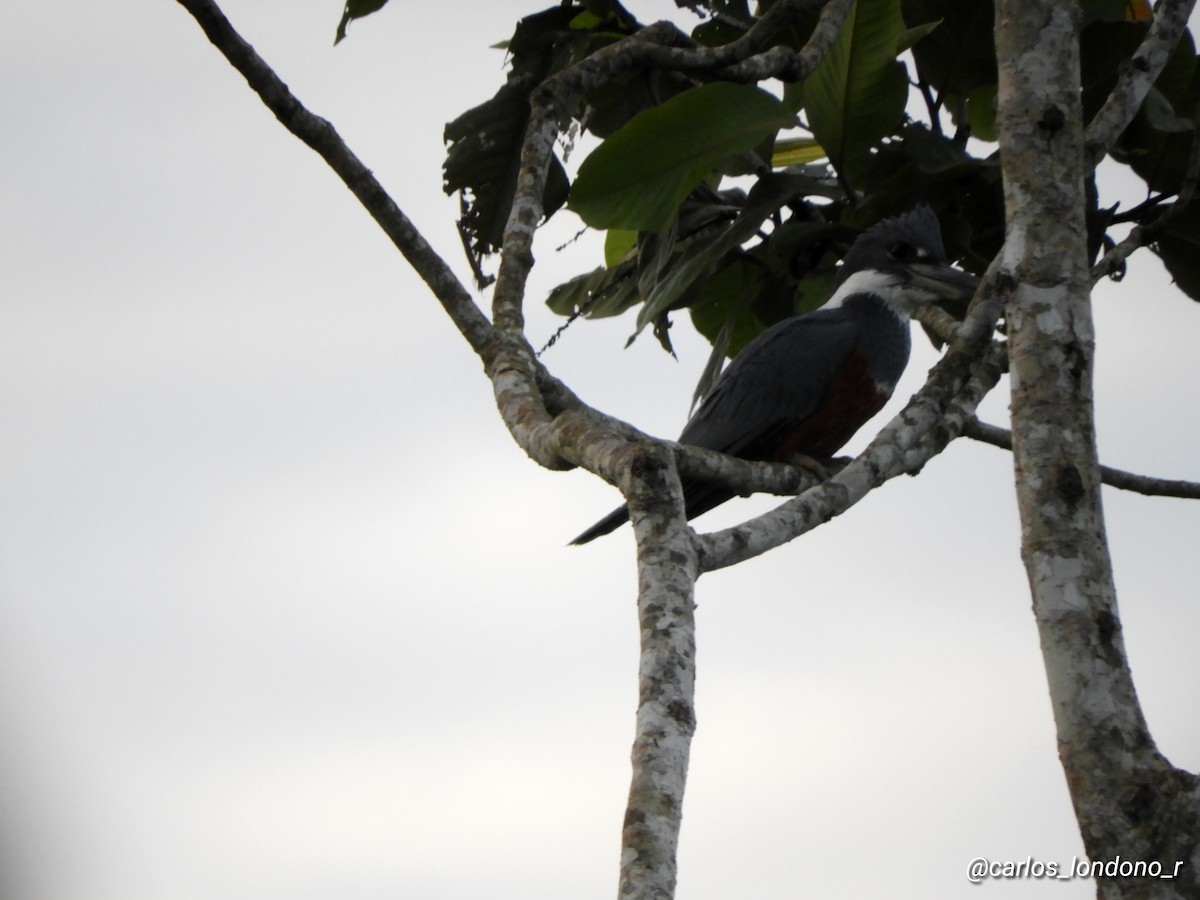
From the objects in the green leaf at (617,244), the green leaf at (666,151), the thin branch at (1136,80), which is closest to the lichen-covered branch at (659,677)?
the thin branch at (1136,80)

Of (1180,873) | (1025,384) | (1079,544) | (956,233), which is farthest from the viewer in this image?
(956,233)

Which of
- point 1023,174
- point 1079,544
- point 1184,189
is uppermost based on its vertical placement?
point 1184,189

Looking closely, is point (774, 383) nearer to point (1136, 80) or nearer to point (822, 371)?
point (822, 371)

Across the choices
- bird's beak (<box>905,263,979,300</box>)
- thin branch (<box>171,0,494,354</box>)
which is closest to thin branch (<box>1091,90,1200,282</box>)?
bird's beak (<box>905,263,979,300</box>)

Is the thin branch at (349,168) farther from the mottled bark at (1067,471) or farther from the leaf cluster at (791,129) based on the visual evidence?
the mottled bark at (1067,471)

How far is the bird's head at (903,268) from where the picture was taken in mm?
4883

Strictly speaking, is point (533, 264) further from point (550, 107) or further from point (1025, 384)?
point (1025, 384)

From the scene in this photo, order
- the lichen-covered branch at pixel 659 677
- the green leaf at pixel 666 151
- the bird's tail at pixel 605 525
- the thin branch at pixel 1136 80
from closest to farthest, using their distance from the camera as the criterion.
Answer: the lichen-covered branch at pixel 659 677 → the thin branch at pixel 1136 80 → the green leaf at pixel 666 151 → the bird's tail at pixel 605 525

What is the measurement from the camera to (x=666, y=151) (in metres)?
4.14

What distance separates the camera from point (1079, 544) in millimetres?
2568

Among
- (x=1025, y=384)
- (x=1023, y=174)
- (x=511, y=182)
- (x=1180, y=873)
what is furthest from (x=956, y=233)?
(x=1180, y=873)

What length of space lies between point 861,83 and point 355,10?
1611 mm

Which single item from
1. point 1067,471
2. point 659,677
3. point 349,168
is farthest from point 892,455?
point 349,168

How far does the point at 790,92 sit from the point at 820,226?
45 centimetres
